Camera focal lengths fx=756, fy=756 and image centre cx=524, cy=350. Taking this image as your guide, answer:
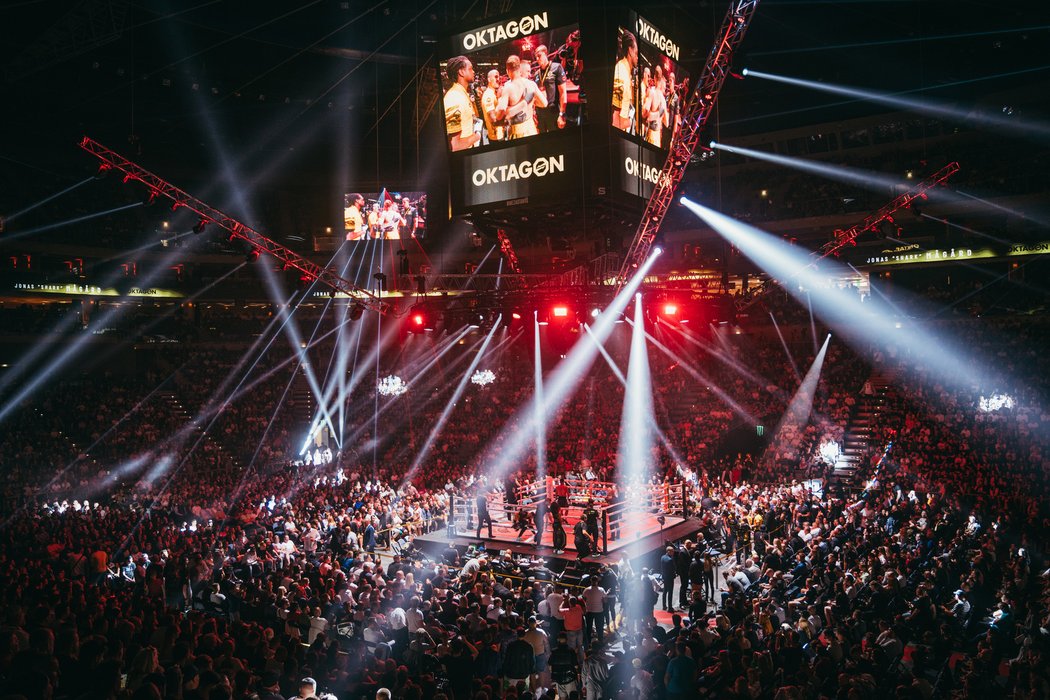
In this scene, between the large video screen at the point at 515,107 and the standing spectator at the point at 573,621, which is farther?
the large video screen at the point at 515,107

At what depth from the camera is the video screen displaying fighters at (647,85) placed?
1274cm

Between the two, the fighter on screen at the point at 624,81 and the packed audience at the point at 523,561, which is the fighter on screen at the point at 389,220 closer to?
the packed audience at the point at 523,561

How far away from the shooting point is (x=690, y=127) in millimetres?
14242

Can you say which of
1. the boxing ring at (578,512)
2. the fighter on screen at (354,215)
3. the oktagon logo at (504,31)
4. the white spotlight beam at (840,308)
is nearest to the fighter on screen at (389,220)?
the fighter on screen at (354,215)

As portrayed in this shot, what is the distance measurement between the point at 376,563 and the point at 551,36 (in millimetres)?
9826

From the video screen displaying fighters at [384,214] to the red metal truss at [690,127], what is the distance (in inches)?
658

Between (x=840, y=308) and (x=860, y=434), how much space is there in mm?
7795

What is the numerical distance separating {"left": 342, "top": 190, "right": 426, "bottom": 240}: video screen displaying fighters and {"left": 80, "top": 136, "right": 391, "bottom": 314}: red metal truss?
12714mm

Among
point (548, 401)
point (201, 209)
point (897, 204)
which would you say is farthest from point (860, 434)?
point (201, 209)

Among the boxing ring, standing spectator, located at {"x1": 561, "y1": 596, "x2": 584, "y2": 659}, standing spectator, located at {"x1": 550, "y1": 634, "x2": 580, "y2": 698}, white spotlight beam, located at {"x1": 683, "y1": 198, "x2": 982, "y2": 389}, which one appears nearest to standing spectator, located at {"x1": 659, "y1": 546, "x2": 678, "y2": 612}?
the boxing ring

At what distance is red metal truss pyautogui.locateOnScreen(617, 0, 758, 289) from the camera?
476 inches

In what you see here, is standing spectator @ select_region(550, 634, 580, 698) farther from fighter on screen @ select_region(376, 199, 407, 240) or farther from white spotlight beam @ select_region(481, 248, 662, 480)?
fighter on screen @ select_region(376, 199, 407, 240)

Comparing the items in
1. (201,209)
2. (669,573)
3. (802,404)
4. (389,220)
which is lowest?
(669,573)

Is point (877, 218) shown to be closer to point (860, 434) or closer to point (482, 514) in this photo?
point (860, 434)
